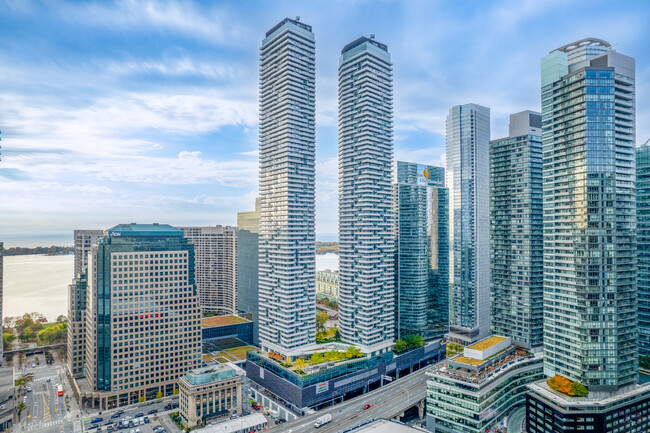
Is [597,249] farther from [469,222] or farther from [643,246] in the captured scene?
[469,222]

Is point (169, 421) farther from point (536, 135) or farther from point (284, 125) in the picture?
point (536, 135)

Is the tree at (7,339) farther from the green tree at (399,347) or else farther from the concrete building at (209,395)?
the green tree at (399,347)

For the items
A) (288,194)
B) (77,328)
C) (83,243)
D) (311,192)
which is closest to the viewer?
(288,194)

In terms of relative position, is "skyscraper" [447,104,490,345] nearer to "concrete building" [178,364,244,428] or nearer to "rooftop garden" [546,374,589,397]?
"rooftop garden" [546,374,589,397]

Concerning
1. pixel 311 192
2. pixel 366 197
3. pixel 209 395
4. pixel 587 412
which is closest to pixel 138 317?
pixel 209 395

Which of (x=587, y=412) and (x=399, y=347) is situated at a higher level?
(x=587, y=412)

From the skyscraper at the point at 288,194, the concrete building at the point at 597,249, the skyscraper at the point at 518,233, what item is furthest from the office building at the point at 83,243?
the concrete building at the point at 597,249
